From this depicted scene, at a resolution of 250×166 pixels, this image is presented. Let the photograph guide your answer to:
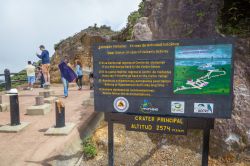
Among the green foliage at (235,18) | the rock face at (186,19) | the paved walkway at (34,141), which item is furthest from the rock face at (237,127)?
the paved walkway at (34,141)

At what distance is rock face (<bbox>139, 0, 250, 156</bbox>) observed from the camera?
606 centimetres

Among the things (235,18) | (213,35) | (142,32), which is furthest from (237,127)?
(142,32)

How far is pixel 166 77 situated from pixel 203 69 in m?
0.66

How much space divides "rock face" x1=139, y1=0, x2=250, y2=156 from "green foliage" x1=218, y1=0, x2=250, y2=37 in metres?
0.24

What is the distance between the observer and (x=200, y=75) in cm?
448

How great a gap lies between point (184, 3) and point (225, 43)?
12.8 feet

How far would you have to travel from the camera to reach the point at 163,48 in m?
4.63

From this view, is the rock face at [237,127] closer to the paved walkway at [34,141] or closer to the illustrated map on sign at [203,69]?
the illustrated map on sign at [203,69]

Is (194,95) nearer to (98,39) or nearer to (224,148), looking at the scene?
(224,148)

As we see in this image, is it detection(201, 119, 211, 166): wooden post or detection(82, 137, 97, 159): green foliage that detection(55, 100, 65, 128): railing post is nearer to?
detection(82, 137, 97, 159): green foliage

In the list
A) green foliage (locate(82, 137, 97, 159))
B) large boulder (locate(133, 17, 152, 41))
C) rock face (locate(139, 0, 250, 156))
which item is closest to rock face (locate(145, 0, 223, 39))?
rock face (locate(139, 0, 250, 156))

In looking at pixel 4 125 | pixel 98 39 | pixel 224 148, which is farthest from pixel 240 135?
pixel 98 39

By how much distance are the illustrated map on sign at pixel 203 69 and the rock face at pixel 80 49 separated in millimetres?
12957

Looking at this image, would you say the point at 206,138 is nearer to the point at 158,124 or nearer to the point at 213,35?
the point at 158,124
